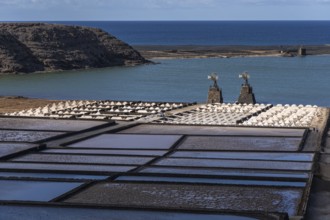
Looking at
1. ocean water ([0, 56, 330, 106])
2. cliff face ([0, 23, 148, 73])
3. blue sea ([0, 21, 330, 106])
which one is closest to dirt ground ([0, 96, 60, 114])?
ocean water ([0, 56, 330, 106])

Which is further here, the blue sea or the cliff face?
the cliff face

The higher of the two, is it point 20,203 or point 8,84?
point 20,203

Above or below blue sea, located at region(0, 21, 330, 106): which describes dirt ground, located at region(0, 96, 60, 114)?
above

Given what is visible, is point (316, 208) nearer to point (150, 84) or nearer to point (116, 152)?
point (116, 152)

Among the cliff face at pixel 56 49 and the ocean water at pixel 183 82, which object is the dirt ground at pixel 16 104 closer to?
the ocean water at pixel 183 82

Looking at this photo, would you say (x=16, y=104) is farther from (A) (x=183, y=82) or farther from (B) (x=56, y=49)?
(B) (x=56, y=49)

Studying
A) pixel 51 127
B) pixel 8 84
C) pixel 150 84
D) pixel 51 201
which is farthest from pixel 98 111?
pixel 8 84

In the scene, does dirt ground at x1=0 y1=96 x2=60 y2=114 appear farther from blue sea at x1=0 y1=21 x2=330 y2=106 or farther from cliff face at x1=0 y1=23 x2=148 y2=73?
cliff face at x1=0 y1=23 x2=148 y2=73
